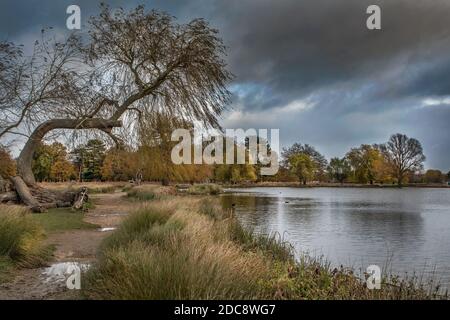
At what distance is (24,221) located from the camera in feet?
28.5

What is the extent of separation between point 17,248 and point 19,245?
0.19 feet

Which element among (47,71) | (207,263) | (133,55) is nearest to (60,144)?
(47,71)

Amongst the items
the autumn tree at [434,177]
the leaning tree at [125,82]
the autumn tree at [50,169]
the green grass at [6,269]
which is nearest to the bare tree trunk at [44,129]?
the leaning tree at [125,82]

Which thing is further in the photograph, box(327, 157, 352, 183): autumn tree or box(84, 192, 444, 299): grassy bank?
box(327, 157, 352, 183): autumn tree

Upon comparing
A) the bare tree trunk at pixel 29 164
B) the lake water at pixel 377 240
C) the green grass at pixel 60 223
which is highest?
the bare tree trunk at pixel 29 164

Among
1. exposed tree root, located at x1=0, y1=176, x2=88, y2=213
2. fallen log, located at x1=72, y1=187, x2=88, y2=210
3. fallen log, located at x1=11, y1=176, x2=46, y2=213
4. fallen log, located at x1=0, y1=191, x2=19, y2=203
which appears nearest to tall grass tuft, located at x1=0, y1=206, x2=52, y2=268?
exposed tree root, located at x1=0, y1=176, x2=88, y2=213

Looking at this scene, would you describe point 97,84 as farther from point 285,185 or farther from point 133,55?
point 285,185

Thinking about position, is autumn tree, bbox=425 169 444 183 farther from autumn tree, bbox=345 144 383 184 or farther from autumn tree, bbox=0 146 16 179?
autumn tree, bbox=0 146 16 179

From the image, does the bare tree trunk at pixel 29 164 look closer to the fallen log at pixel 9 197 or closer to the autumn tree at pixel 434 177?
the fallen log at pixel 9 197

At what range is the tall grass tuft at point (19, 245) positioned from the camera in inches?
281

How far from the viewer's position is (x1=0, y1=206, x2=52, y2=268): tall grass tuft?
7.14 meters

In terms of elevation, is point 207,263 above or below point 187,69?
below
